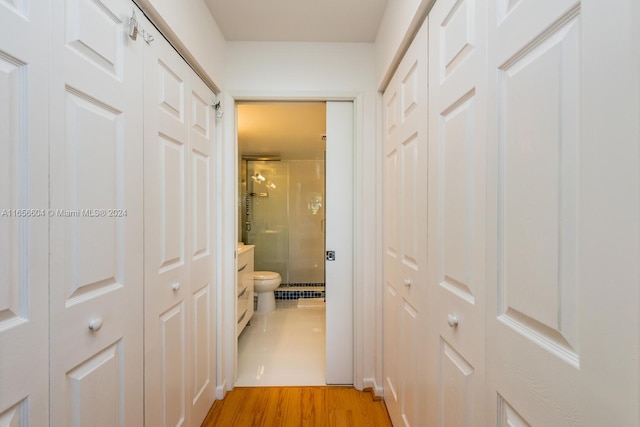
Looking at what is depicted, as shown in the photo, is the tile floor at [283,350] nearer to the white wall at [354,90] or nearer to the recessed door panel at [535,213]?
the white wall at [354,90]

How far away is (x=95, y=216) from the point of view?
950mm

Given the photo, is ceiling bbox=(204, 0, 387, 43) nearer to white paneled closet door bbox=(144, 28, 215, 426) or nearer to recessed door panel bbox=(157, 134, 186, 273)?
white paneled closet door bbox=(144, 28, 215, 426)

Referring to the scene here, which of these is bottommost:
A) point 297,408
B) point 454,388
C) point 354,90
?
point 297,408

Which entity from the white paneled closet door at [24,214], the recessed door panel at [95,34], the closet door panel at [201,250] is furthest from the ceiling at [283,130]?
the white paneled closet door at [24,214]

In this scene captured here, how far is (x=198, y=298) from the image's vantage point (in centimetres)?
177

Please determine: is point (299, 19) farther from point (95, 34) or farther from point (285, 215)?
point (285, 215)

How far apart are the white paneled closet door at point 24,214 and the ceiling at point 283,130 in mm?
1600

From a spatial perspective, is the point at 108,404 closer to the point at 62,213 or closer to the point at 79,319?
the point at 79,319

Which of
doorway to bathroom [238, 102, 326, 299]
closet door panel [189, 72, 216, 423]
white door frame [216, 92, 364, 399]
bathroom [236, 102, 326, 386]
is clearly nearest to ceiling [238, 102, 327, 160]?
bathroom [236, 102, 326, 386]

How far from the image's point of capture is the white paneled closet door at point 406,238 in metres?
1.30

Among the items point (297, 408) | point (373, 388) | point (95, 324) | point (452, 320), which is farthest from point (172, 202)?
point (373, 388)

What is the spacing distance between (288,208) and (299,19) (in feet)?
11.0

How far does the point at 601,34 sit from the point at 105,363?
1444 mm

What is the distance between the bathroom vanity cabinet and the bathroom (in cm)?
22
